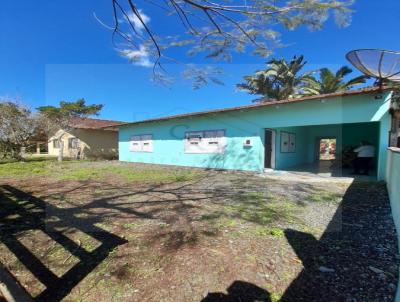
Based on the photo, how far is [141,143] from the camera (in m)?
16.9

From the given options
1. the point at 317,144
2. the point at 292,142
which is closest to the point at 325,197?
the point at 292,142

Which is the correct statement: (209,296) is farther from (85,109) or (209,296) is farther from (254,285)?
(85,109)

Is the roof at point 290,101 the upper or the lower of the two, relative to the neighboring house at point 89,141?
upper

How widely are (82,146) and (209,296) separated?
2200 centimetres

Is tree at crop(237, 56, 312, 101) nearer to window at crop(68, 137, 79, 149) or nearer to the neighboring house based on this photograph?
the neighboring house

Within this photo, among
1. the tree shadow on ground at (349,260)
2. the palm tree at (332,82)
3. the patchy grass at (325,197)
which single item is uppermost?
the palm tree at (332,82)

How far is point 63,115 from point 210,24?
1858 centimetres

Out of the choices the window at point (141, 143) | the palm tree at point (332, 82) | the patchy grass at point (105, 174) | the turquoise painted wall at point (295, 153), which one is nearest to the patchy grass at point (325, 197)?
the patchy grass at point (105, 174)

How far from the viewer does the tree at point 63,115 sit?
1766 centimetres

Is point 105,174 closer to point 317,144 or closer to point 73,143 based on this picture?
point 317,144

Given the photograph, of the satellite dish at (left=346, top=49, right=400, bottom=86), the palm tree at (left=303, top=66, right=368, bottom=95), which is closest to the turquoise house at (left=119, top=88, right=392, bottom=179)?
the satellite dish at (left=346, top=49, right=400, bottom=86)

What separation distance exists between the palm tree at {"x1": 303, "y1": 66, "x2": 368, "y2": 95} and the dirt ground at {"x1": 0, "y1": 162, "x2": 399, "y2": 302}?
11701mm

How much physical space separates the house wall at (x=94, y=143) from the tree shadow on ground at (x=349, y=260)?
21104mm

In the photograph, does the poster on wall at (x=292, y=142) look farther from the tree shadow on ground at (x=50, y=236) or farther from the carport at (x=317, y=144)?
the tree shadow on ground at (x=50, y=236)
